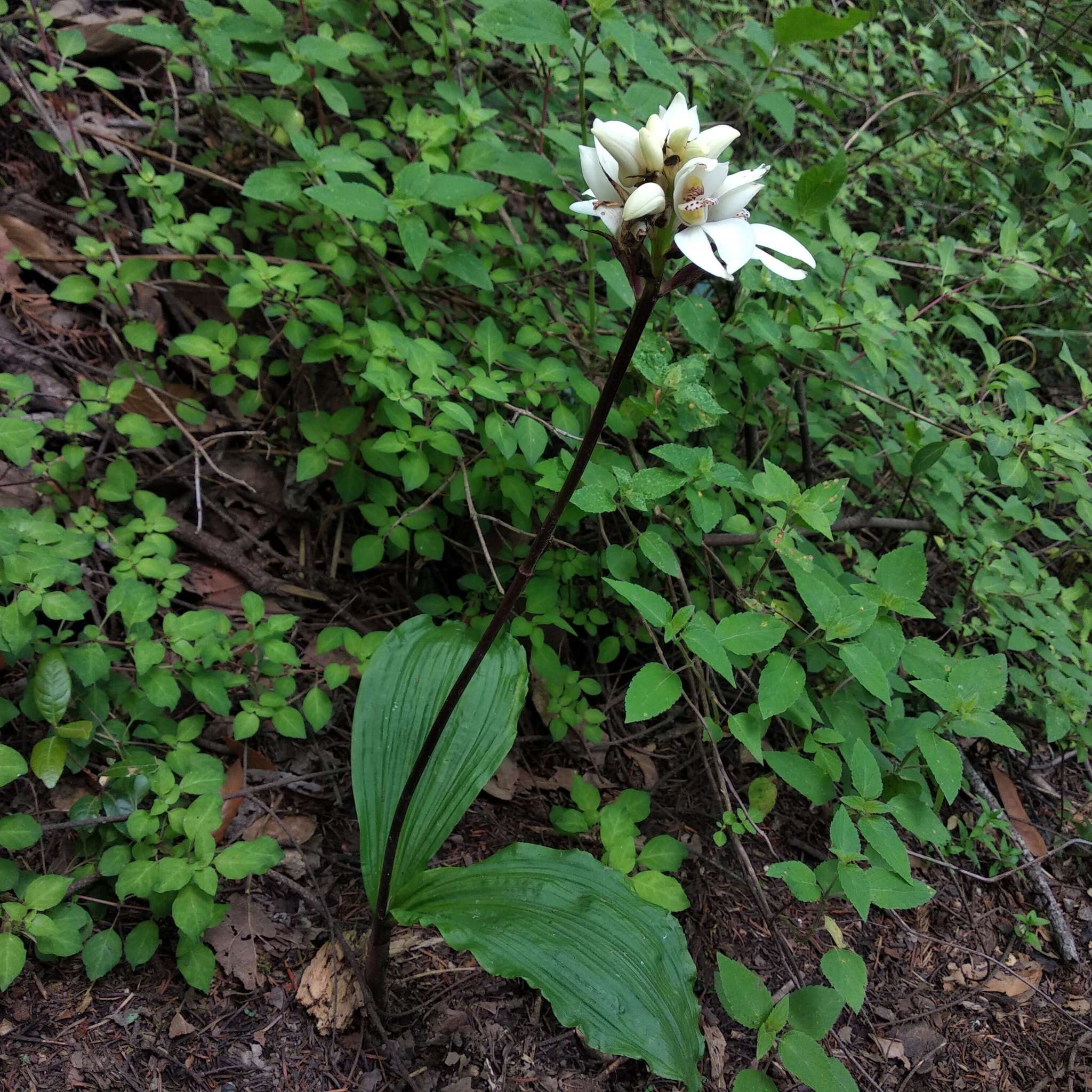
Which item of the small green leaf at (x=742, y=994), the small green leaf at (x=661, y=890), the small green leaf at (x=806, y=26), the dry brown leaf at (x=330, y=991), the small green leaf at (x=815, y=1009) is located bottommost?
the dry brown leaf at (x=330, y=991)

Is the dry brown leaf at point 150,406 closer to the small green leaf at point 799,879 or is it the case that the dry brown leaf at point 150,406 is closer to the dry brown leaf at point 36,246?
the dry brown leaf at point 36,246

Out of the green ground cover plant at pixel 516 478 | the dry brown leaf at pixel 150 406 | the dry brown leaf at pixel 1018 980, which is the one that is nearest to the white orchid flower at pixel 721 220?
the green ground cover plant at pixel 516 478

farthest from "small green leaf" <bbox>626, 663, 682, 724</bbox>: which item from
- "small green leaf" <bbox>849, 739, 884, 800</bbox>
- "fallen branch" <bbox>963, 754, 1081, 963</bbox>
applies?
"fallen branch" <bbox>963, 754, 1081, 963</bbox>

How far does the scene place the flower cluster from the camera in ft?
3.18

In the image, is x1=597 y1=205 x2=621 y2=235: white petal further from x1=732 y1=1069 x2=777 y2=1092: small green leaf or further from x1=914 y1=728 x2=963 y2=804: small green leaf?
x1=732 y1=1069 x2=777 y2=1092: small green leaf

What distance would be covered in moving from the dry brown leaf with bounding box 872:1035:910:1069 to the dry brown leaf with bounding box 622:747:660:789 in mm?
830

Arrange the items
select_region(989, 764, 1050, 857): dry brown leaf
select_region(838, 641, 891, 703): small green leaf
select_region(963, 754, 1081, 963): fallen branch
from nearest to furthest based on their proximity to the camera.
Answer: select_region(838, 641, 891, 703): small green leaf → select_region(963, 754, 1081, 963): fallen branch → select_region(989, 764, 1050, 857): dry brown leaf

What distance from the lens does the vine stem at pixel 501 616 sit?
39.4 inches

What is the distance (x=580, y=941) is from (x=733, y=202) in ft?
4.28

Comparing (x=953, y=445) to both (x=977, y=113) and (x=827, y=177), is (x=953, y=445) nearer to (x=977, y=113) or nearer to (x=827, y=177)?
(x=827, y=177)

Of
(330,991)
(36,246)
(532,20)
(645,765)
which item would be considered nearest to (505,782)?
(645,765)

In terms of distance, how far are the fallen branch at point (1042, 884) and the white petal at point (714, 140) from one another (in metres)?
2.08

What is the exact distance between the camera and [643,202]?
954 millimetres

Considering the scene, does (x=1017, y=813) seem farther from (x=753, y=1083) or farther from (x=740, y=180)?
(x=740, y=180)
